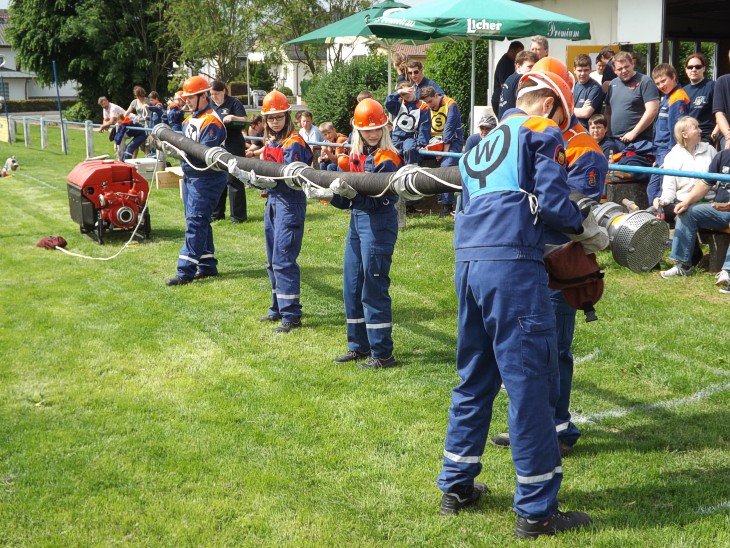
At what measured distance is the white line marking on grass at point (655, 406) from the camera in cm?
571

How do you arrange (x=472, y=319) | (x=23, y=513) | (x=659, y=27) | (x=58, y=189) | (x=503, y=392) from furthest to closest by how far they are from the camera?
1. (x=58, y=189)
2. (x=659, y=27)
3. (x=503, y=392)
4. (x=23, y=513)
5. (x=472, y=319)

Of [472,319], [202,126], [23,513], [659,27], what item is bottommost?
[23,513]

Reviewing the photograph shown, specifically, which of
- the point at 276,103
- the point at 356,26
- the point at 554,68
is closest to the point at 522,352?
the point at 554,68

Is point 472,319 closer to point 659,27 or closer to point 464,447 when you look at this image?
point 464,447

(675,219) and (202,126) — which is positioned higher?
(202,126)

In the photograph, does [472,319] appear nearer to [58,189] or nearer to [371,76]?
[58,189]

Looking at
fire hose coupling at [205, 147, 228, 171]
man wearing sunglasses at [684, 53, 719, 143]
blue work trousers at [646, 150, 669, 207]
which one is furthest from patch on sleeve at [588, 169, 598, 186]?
man wearing sunglasses at [684, 53, 719, 143]

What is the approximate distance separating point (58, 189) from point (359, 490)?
15.8 metres

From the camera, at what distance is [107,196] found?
12070mm

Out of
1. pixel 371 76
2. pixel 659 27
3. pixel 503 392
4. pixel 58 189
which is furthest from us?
pixel 371 76

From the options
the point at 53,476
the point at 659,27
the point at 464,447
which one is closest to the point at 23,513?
the point at 53,476

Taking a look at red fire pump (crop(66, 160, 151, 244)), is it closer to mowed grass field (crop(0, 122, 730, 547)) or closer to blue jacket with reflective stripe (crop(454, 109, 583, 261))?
mowed grass field (crop(0, 122, 730, 547))

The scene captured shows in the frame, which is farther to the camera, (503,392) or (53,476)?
(503,392)

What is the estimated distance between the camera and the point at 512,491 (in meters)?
4.73
